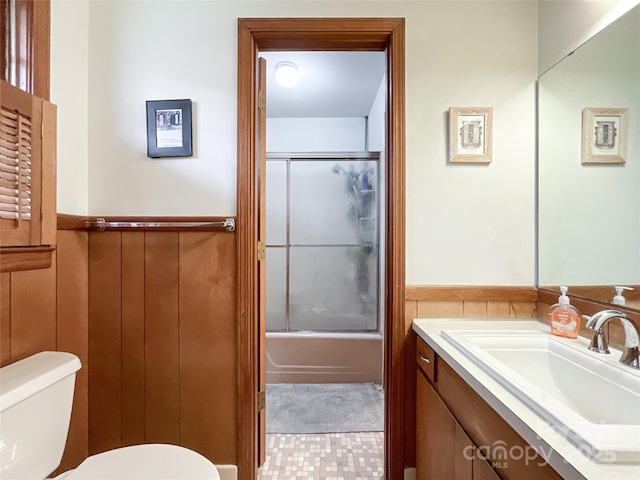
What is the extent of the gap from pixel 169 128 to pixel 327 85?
1.62 meters

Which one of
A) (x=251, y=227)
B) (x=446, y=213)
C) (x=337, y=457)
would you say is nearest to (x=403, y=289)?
(x=446, y=213)

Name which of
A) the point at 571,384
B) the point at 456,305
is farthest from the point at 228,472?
the point at 571,384

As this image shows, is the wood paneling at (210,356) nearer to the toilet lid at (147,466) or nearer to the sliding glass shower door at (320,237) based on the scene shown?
the toilet lid at (147,466)

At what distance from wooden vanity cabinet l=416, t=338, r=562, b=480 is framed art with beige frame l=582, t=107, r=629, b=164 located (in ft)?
3.12

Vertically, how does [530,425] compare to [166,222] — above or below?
below

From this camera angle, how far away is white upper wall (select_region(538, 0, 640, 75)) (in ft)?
3.68

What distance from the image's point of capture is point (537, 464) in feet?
2.13

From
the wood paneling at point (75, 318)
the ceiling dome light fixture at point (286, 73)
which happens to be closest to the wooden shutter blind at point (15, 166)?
the wood paneling at point (75, 318)

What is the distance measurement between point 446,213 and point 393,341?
2.13 feet

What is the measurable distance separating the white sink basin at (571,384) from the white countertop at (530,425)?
15 mm

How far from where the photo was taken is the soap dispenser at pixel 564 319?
3.89 feet

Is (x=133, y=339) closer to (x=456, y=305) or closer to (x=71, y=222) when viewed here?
(x=71, y=222)

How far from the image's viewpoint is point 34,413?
941 millimetres

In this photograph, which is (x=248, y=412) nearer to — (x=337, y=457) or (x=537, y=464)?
(x=337, y=457)
